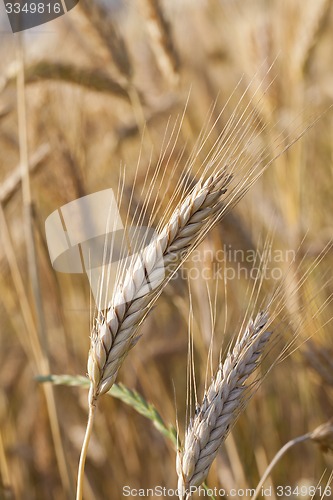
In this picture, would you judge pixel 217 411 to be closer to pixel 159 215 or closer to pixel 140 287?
pixel 140 287

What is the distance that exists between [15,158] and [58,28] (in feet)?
0.87

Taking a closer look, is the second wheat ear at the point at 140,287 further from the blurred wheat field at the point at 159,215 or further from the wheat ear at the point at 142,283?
the blurred wheat field at the point at 159,215

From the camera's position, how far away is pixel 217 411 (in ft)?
1.57

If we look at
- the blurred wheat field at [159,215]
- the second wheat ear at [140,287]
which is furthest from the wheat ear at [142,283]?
the blurred wheat field at [159,215]

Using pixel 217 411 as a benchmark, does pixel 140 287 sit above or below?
above

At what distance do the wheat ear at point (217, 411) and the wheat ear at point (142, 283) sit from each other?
0.08 metres

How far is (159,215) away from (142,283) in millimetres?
422

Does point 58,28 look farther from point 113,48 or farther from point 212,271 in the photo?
point 212,271

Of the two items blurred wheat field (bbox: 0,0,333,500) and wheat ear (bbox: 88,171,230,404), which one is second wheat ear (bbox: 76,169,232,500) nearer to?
wheat ear (bbox: 88,171,230,404)

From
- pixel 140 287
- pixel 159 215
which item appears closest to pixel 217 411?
pixel 140 287

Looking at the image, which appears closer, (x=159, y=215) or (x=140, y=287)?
(x=140, y=287)

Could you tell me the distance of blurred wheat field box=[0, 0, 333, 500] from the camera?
0.81m

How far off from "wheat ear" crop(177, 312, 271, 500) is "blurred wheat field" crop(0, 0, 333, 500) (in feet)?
0.51

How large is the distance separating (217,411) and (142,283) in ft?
0.41
